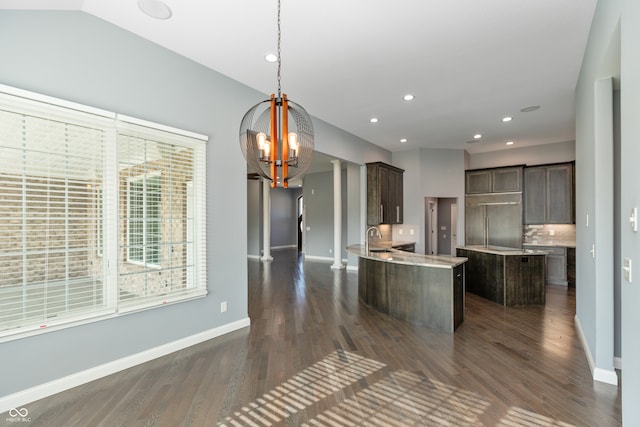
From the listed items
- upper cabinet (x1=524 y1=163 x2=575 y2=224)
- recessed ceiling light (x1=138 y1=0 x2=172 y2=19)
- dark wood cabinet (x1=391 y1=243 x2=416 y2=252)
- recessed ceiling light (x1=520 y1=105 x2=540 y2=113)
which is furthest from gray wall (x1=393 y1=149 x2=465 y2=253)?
recessed ceiling light (x1=138 y1=0 x2=172 y2=19)

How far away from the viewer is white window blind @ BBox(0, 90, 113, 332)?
7.69ft

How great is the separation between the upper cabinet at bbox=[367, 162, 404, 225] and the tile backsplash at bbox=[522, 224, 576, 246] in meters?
3.17

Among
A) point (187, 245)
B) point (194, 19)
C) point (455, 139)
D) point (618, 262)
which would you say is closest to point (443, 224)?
point (455, 139)

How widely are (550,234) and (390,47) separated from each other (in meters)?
6.51

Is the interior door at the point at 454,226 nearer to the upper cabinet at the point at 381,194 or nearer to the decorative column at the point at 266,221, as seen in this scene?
the upper cabinet at the point at 381,194

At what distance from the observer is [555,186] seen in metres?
6.90

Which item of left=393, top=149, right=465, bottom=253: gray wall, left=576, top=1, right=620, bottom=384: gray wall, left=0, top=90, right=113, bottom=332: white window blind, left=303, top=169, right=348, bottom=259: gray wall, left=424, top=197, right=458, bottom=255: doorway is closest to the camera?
left=0, top=90, right=113, bottom=332: white window blind

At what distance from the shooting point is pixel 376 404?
93.8 inches

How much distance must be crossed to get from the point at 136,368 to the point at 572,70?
19.4 feet

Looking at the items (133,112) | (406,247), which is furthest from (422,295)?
(133,112)

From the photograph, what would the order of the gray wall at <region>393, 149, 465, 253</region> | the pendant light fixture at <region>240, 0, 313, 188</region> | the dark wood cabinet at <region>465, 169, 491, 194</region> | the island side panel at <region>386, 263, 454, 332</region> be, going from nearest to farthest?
the pendant light fixture at <region>240, 0, 313, 188</region>
the island side panel at <region>386, 263, 454, 332</region>
the dark wood cabinet at <region>465, 169, 491, 194</region>
the gray wall at <region>393, 149, 465, 253</region>
